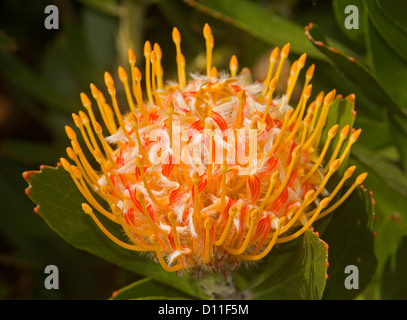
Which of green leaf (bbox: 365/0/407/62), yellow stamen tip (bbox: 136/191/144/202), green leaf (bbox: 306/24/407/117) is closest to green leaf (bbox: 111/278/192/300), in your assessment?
yellow stamen tip (bbox: 136/191/144/202)

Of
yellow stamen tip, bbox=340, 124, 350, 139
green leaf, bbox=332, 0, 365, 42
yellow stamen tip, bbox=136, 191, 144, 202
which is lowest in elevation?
yellow stamen tip, bbox=136, 191, 144, 202

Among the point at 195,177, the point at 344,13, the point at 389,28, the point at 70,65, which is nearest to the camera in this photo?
the point at 195,177

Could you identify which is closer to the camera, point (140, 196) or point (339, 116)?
point (140, 196)

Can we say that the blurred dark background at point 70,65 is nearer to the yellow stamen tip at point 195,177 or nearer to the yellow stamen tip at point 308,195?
the yellow stamen tip at point 308,195

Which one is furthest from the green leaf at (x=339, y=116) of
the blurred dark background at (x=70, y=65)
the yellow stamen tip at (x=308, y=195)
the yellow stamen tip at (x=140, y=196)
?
the blurred dark background at (x=70, y=65)

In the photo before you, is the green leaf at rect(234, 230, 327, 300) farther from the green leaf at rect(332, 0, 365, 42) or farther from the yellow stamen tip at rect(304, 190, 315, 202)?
the green leaf at rect(332, 0, 365, 42)

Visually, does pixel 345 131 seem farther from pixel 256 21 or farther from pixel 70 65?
pixel 70 65

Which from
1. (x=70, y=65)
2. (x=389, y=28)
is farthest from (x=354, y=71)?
(x=70, y=65)
